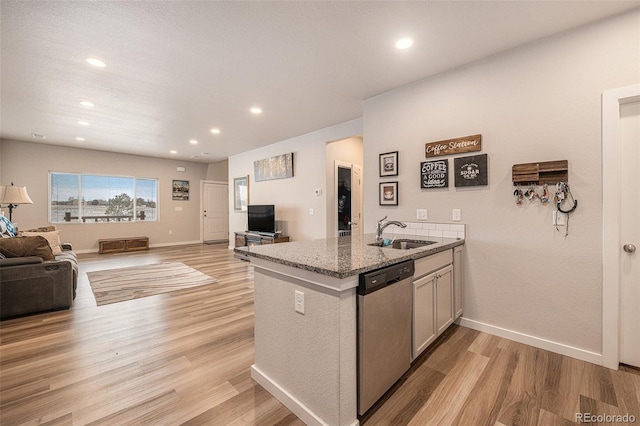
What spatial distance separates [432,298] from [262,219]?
467 cm

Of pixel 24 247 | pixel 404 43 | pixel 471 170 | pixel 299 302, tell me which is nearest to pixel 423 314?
pixel 299 302

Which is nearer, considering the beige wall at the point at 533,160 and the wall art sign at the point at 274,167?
the beige wall at the point at 533,160

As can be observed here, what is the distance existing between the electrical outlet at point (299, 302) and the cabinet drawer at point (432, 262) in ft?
2.80

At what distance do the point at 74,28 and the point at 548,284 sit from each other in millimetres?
4368

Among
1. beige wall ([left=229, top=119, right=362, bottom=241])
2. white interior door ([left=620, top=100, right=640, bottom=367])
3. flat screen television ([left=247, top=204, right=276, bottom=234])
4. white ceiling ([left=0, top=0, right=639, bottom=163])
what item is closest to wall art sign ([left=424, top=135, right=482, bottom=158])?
white ceiling ([left=0, top=0, right=639, bottom=163])

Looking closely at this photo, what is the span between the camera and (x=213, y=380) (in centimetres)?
192

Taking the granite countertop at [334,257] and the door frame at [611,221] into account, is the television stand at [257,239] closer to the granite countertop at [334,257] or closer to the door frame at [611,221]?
the granite countertop at [334,257]

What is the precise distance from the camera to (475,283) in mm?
2705

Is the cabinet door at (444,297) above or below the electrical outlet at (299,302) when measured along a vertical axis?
below

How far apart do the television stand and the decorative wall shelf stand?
429 centimetres

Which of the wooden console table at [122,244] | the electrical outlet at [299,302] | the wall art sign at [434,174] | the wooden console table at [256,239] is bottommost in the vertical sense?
the wooden console table at [122,244]

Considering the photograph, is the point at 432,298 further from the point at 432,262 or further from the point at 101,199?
the point at 101,199

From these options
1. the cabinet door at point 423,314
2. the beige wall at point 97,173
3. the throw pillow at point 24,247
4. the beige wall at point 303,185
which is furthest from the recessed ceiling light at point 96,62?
the beige wall at point 97,173

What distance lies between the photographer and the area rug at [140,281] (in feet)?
12.3
